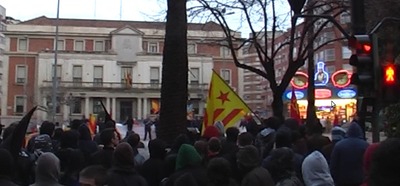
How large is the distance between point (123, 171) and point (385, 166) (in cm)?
307

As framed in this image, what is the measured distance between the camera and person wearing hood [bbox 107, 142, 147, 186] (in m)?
5.33

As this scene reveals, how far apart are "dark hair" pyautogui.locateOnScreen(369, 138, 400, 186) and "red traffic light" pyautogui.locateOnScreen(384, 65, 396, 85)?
518cm

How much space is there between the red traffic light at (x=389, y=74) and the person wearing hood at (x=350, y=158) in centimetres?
92

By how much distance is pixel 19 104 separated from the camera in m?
79.4

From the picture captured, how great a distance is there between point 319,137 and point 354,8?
2.67 metres

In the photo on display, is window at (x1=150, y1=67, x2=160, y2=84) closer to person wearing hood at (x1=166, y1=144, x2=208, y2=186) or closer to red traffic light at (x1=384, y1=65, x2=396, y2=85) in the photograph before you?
red traffic light at (x1=384, y1=65, x2=396, y2=85)

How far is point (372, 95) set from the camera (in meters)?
8.16

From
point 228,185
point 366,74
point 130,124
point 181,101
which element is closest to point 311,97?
point 130,124

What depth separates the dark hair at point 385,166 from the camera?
9.13ft

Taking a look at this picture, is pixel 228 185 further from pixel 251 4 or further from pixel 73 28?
pixel 73 28

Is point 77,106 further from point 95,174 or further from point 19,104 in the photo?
point 95,174

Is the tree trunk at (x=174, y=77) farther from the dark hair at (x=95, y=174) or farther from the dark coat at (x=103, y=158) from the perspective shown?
the dark hair at (x=95, y=174)

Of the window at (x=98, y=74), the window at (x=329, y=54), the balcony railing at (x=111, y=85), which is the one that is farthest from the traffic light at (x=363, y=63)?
the window at (x=98, y=74)

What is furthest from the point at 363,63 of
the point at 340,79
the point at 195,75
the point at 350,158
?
the point at 195,75
